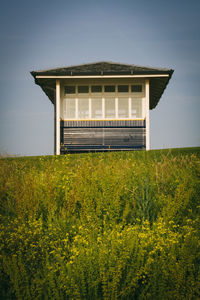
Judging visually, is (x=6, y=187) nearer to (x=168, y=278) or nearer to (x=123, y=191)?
(x=123, y=191)

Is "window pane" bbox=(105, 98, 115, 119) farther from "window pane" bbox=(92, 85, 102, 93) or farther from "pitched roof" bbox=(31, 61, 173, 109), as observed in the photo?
"pitched roof" bbox=(31, 61, 173, 109)

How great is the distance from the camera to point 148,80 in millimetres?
12797

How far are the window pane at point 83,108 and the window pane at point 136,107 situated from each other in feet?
7.90

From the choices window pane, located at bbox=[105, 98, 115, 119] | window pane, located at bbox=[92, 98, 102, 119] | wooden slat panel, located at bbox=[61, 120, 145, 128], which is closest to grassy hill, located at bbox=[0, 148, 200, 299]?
wooden slat panel, located at bbox=[61, 120, 145, 128]

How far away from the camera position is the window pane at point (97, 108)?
44.4 ft

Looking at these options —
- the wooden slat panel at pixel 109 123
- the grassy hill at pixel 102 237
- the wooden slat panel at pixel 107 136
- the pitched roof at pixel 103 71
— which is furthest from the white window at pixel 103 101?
the grassy hill at pixel 102 237

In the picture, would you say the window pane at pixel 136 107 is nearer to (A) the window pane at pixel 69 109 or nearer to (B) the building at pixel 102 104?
(B) the building at pixel 102 104

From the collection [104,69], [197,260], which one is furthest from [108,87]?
[197,260]

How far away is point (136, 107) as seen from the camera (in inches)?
534

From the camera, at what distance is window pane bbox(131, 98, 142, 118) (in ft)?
44.2

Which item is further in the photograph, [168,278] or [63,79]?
[63,79]

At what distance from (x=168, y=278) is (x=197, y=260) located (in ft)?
2.32

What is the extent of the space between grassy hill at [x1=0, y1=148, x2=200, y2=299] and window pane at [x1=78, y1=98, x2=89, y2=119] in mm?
8115

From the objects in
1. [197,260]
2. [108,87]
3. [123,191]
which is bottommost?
[197,260]
